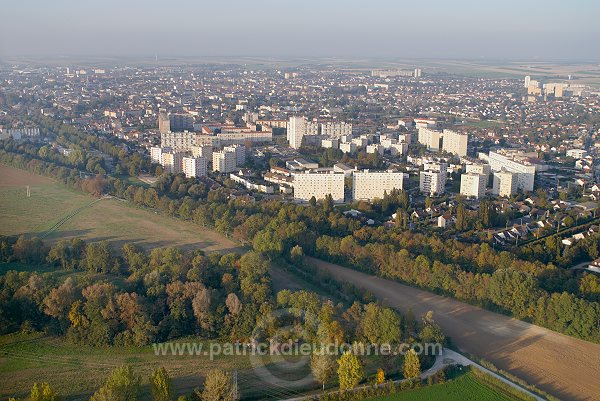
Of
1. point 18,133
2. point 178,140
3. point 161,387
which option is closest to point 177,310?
point 161,387

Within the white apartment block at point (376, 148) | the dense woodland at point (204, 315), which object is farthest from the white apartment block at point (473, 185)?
the dense woodland at point (204, 315)

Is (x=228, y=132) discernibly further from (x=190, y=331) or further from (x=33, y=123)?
(x=190, y=331)

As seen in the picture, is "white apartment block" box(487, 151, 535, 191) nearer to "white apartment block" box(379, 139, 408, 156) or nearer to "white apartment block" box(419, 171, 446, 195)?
"white apartment block" box(419, 171, 446, 195)

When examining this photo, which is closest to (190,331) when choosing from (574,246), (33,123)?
(574,246)

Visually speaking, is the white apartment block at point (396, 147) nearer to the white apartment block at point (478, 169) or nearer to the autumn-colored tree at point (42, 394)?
the white apartment block at point (478, 169)

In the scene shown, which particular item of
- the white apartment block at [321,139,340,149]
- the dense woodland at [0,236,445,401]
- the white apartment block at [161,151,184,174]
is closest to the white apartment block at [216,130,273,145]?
the white apartment block at [321,139,340,149]
